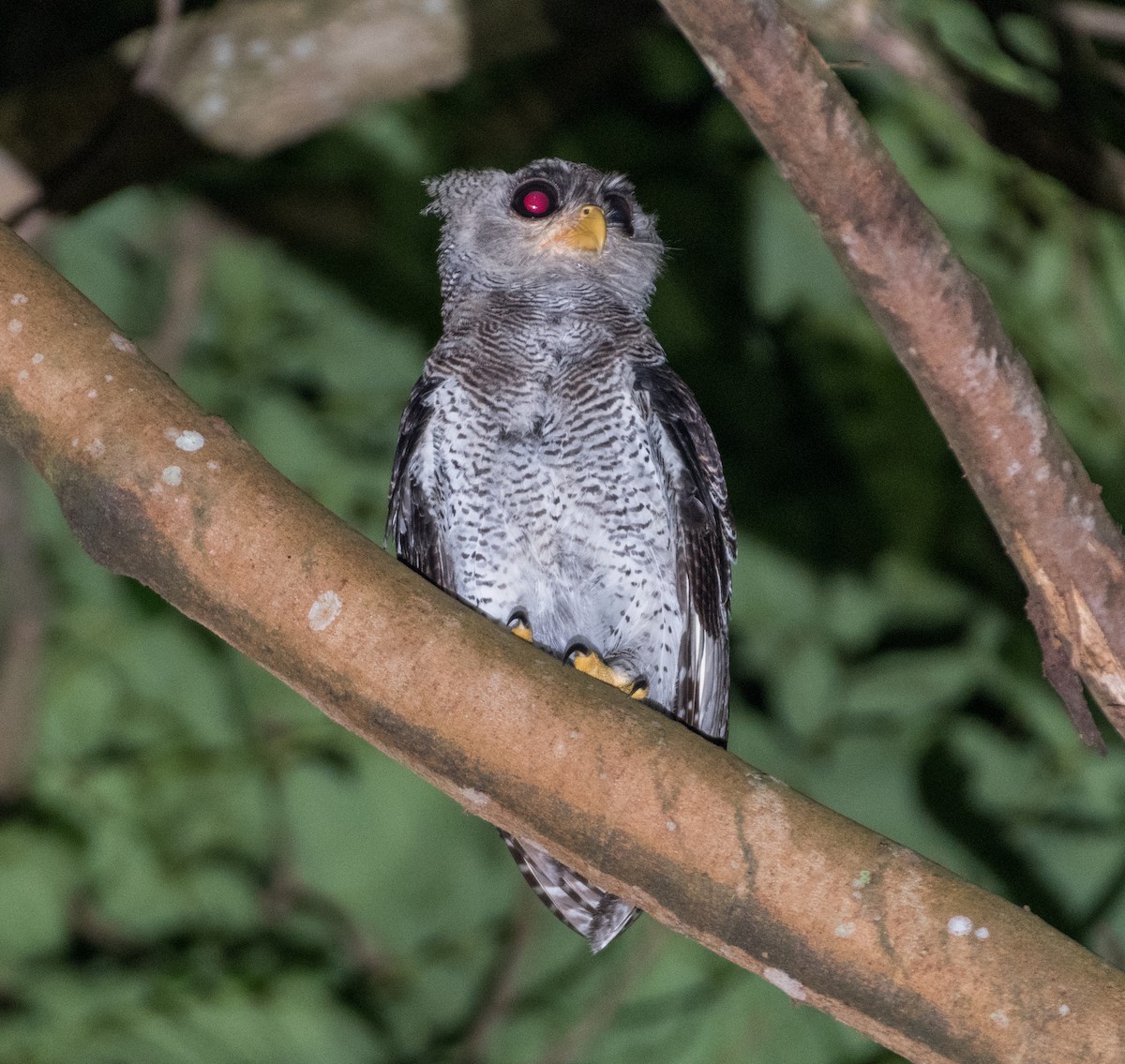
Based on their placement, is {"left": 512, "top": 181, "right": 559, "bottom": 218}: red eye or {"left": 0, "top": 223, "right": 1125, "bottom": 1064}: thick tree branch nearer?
{"left": 0, "top": 223, "right": 1125, "bottom": 1064}: thick tree branch

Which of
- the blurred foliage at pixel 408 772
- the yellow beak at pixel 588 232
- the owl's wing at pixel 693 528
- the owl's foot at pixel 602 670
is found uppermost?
the yellow beak at pixel 588 232

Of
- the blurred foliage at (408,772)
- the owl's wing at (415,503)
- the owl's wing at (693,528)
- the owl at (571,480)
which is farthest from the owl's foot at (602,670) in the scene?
the blurred foliage at (408,772)

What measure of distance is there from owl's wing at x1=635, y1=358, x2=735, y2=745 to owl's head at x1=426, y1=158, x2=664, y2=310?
0.31 m

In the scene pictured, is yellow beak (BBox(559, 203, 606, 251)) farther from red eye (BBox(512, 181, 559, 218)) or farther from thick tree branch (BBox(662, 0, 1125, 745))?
thick tree branch (BBox(662, 0, 1125, 745))

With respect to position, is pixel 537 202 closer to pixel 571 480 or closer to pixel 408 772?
pixel 571 480

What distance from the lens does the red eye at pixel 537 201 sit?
291 centimetres

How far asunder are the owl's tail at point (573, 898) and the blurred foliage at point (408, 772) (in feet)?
5.10

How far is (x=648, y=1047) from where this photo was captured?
159 inches

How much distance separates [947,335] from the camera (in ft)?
5.40

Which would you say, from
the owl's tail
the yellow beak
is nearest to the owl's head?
the yellow beak

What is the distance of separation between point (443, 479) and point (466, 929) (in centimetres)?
213

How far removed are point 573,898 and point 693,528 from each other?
2.68ft

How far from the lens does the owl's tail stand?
2.57 m

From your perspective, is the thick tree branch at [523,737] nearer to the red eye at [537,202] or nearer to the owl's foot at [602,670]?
the owl's foot at [602,670]
